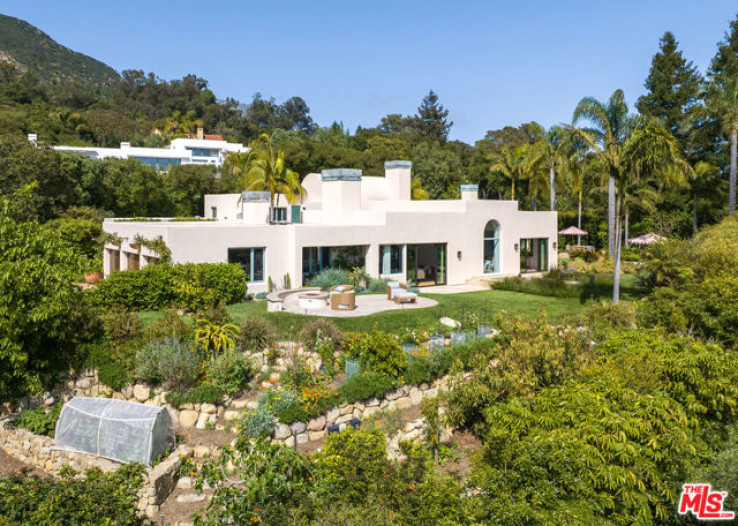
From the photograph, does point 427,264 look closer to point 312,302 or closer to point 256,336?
point 312,302

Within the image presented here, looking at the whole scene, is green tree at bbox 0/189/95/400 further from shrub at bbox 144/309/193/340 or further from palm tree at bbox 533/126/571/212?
palm tree at bbox 533/126/571/212

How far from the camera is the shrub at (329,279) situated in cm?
2247

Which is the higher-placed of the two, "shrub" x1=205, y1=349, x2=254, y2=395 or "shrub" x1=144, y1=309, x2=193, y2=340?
"shrub" x1=144, y1=309, x2=193, y2=340

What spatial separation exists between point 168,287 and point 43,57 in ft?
599

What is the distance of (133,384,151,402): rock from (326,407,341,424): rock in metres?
4.54

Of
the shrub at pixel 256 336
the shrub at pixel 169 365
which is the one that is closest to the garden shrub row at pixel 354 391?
the shrub at pixel 169 365

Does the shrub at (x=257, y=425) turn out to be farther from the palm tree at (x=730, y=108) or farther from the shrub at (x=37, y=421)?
the palm tree at (x=730, y=108)

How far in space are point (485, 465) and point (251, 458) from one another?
11.8 ft

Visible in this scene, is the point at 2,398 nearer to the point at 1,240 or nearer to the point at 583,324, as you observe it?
the point at 1,240

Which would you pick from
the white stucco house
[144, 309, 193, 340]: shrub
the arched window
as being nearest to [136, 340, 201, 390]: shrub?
[144, 309, 193, 340]: shrub

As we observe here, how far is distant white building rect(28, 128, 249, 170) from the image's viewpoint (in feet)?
206

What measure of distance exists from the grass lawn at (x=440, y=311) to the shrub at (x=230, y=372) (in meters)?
2.54

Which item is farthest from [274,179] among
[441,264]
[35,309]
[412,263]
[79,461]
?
[79,461]

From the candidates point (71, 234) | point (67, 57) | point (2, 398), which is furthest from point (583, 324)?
point (67, 57)
